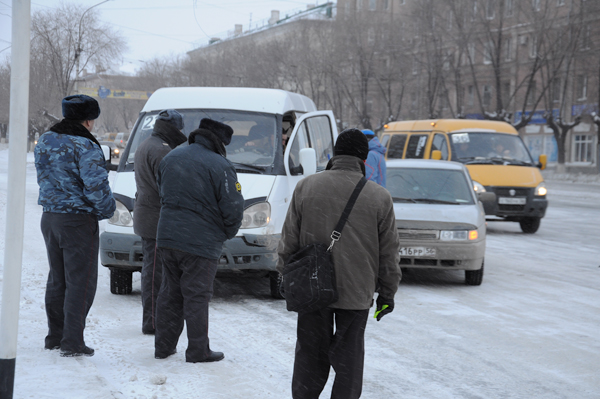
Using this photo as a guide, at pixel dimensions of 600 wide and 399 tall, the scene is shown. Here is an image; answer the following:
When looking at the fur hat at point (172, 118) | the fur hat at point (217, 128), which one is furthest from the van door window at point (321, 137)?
the fur hat at point (217, 128)

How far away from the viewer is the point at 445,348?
19.6 ft

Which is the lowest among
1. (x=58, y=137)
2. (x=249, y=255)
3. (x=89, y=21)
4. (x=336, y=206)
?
(x=249, y=255)

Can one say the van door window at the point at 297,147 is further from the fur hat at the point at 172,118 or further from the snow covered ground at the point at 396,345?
the fur hat at the point at 172,118

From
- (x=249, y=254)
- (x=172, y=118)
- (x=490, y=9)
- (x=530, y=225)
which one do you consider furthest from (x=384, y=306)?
(x=490, y=9)

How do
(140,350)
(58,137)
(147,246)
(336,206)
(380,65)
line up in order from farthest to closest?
(380,65) → (147,246) → (140,350) → (58,137) → (336,206)

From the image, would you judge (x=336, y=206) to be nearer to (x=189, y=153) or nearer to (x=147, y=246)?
(x=189, y=153)

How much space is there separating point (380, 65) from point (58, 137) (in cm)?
4526

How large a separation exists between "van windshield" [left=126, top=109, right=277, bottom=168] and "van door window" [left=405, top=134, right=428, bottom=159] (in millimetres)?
8651

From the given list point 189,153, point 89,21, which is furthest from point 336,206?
point 89,21

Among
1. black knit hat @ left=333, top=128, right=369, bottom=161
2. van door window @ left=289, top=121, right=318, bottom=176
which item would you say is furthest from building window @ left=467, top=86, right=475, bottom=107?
black knit hat @ left=333, top=128, right=369, bottom=161

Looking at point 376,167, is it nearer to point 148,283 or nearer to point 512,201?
point 148,283

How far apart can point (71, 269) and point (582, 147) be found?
53.4 meters

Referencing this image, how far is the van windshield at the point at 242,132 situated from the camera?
812 centimetres

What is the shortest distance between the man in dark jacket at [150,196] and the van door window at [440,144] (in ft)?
34.8
